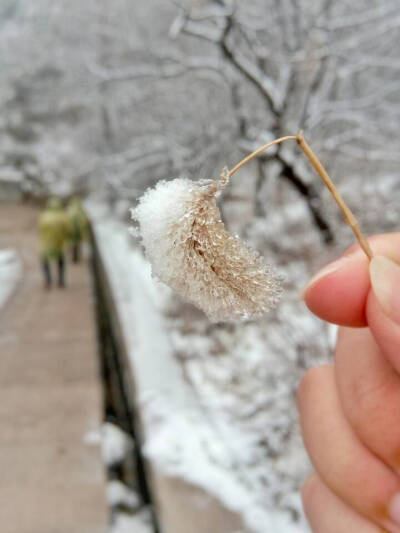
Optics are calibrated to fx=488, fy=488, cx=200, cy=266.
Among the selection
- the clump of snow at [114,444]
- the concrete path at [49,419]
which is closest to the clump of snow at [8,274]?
the concrete path at [49,419]

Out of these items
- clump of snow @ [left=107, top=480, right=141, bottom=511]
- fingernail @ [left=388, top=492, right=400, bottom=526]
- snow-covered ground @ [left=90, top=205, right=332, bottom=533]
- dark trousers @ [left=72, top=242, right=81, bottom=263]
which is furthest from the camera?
dark trousers @ [left=72, top=242, right=81, bottom=263]

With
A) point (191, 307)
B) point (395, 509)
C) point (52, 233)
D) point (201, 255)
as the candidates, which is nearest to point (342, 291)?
point (201, 255)

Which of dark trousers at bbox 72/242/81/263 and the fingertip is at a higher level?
the fingertip

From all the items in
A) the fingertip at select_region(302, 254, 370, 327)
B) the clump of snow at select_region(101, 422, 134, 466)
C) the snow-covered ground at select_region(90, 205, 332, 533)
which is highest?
the fingertip at select_region(302, 254, 370, 327)

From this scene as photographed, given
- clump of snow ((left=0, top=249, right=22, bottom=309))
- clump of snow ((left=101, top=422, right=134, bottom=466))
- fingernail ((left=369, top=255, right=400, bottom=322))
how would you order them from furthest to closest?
1. clump of snow ((left=0, top=249, right=22, bottom=309))
2. clump of snow ((left=101, top=422, right=134, bottom=466))
3. fingernail ((left=369, top=255, right=400, bottom=322))

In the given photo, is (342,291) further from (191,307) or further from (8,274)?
(8,274)

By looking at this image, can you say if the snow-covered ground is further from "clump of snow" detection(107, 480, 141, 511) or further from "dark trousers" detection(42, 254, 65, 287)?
"dark trousers" detection(42, 254, 65, 287)

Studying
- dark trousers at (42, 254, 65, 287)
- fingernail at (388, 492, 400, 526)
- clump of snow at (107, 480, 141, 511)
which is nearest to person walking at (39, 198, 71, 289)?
dark trousers at (42, 254, 65, 287)
